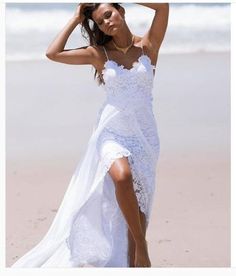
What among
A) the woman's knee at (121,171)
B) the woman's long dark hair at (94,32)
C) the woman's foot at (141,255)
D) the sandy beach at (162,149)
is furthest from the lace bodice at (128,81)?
the sandy beach at (162,149)

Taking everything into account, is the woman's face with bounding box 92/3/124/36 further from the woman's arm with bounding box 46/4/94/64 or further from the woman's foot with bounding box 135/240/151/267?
the woman's foot with bounding box 135/240/151/267

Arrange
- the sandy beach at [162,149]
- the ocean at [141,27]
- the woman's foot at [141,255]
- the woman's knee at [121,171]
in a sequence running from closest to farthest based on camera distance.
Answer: the woman's knee at [121,171] → the woman's foot at [141,255] → the sandy beach at [162,149] → the ocean at [141,27]

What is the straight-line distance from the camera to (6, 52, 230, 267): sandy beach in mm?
6336

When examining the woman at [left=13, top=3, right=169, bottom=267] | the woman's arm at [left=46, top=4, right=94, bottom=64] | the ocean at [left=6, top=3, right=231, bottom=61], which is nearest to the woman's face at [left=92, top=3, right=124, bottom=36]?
the woman at [left=13, top=3, right=169, bottom=267]

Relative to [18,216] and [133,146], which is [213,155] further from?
[133,146]

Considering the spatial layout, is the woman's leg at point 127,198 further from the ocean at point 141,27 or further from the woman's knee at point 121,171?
the ocean at point 141,27

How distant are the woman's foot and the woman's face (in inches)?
50.8

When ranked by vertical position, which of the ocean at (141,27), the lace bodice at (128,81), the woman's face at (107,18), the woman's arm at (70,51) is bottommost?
the ocean at (141,27)

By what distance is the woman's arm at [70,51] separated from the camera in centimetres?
487

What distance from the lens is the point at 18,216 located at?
698cm

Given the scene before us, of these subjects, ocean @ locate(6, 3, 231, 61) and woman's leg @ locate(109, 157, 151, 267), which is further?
ocean @ locate(6, 3, 231, 61)

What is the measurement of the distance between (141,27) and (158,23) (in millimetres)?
8421

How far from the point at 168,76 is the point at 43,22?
391cm

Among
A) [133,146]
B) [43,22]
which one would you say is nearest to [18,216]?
[133,146]
